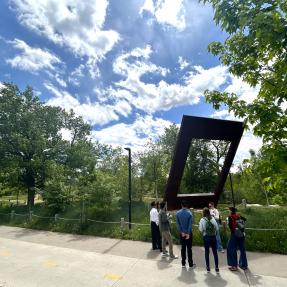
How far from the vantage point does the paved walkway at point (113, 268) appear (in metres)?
6.79

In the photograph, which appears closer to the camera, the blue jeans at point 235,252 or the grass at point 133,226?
the blue jeans at point 235,252

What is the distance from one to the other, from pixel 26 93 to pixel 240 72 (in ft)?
92.8

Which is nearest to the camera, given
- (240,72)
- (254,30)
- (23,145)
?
(254,30)

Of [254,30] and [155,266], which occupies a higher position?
[254,30]

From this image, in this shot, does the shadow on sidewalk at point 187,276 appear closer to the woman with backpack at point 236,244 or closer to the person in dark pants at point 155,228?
the woman with backpack at point 236,244

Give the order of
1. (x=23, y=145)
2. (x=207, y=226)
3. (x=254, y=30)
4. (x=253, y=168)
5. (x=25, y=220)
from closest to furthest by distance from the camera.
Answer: (x=254, y=30), (x=253, y=168), (x=207, y=226), (x=25, y=220), (x=23, y=145)

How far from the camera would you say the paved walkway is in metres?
6.79

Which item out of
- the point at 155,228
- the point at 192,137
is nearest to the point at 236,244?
the point at 155,228

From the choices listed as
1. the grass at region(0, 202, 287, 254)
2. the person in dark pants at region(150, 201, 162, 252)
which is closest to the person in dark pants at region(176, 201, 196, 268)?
the person in dark pants at region(150, 201, 162, 252)

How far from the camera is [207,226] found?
7.32 meters

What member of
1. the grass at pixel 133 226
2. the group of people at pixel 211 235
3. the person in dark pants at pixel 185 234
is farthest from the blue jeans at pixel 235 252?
the grass at pixel 133 226

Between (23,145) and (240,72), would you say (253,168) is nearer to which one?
(240,72)

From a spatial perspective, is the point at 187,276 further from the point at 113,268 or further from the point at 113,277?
the point at 113,268

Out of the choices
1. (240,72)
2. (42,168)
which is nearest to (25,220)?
(42,168)
